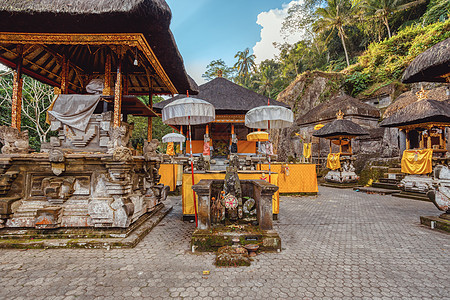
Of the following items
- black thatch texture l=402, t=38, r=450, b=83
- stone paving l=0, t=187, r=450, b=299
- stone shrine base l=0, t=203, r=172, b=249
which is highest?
black thatch texture l=402, t=38, r=450, b=83

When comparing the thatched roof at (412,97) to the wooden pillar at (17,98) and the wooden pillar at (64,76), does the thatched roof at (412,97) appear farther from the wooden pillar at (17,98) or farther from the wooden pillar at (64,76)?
the wooden pillar at (17,98)

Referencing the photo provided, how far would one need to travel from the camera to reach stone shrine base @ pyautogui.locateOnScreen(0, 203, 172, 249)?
393cm

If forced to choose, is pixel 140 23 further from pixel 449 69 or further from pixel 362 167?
pixel 362 167

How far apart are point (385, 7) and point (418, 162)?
22416 mm

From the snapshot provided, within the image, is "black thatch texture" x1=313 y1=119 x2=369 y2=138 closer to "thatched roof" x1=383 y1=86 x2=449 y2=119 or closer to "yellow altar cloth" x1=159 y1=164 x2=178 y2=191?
"thatched roof" x1=383 y1=86 x2=449 y2=119

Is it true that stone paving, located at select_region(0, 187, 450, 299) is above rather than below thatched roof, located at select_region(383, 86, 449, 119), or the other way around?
below

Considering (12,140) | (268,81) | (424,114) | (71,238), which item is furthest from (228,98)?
(268,81)

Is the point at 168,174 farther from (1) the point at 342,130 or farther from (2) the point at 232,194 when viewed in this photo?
(1) the point at 342,130

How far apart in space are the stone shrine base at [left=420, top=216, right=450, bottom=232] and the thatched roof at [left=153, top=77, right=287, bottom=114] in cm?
1132

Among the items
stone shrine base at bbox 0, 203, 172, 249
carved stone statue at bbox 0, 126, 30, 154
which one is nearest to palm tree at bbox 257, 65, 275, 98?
carved stone statue at bbox 0, 126, 30, 154

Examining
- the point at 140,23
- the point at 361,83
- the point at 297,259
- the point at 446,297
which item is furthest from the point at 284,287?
the point at 361,83

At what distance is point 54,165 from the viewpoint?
4.31m

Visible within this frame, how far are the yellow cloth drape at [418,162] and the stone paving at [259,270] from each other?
5531 millimetres

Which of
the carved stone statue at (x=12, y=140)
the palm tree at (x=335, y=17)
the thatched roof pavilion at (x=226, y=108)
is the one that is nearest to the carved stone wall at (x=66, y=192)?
the carved stone statue at (x=12, y=140)
